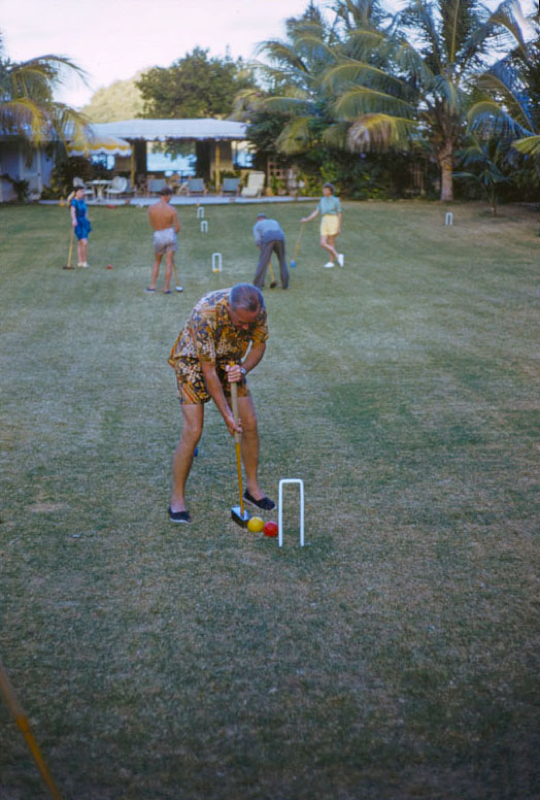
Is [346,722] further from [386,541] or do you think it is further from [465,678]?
[386,541]

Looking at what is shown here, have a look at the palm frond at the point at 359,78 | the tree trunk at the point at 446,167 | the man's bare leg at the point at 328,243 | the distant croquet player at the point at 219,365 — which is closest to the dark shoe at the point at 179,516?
the distant croquet player at the point at 219,365

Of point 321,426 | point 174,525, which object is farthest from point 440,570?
point 321,426

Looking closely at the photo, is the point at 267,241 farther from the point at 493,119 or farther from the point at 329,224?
the point at 493,119

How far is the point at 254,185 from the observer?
121 feet

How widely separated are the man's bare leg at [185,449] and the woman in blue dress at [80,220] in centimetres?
1368

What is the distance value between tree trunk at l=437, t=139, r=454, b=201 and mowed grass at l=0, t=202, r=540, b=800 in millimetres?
22279

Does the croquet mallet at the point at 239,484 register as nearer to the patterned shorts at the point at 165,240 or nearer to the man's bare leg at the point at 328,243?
the patterned shorts at the point at 165,240

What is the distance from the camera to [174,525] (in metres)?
5.86

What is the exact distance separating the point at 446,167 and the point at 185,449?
29.4 m

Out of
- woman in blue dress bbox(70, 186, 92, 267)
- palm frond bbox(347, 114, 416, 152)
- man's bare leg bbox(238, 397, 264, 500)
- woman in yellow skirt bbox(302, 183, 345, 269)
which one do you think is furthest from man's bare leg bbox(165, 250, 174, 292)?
palm frond bbox(347, 114, 416, 152)

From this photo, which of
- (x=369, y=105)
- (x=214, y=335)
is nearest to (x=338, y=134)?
(x=369, y=105)

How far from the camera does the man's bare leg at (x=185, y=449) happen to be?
5.64 m

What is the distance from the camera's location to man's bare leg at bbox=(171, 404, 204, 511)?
18.5 ft

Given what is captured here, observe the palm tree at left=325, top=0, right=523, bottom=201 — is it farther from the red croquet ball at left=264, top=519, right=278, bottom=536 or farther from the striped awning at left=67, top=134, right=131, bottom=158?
the red croquet ball at left=264, top=519, right=278, bottom=536
